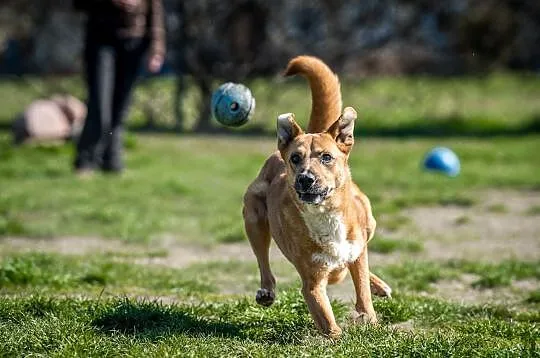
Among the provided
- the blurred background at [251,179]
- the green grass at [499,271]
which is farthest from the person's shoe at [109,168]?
the green grass at [499,271]

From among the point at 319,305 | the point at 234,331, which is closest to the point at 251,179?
the point at 234,331

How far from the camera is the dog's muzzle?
455cm

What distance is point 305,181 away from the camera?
455 centimetres

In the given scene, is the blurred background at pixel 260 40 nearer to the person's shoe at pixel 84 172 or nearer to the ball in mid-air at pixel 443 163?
the ball in mid-air at pixel 443 163

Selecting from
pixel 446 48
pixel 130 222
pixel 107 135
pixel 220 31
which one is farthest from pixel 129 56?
pixel 446 48

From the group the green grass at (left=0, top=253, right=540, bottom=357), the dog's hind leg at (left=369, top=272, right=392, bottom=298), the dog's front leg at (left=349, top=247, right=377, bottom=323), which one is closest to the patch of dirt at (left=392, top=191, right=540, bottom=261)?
the green grass at (left=0, top=253, right=540, bottom=357)

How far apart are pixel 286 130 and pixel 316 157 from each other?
28 cm

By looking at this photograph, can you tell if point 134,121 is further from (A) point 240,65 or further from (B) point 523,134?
(B) point 523,134

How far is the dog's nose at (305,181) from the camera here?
4547 millimetres

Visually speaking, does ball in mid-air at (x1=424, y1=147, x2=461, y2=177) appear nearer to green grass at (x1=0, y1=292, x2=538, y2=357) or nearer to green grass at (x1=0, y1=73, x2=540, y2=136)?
green grass at (x1=0, y1=73, x2=540, y2=136)

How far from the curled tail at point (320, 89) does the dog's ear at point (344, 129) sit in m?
0.53

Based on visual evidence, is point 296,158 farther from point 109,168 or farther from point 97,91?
point 109,168

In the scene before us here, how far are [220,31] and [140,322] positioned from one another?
38.7 feet

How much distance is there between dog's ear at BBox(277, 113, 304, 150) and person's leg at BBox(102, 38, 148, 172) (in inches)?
247
